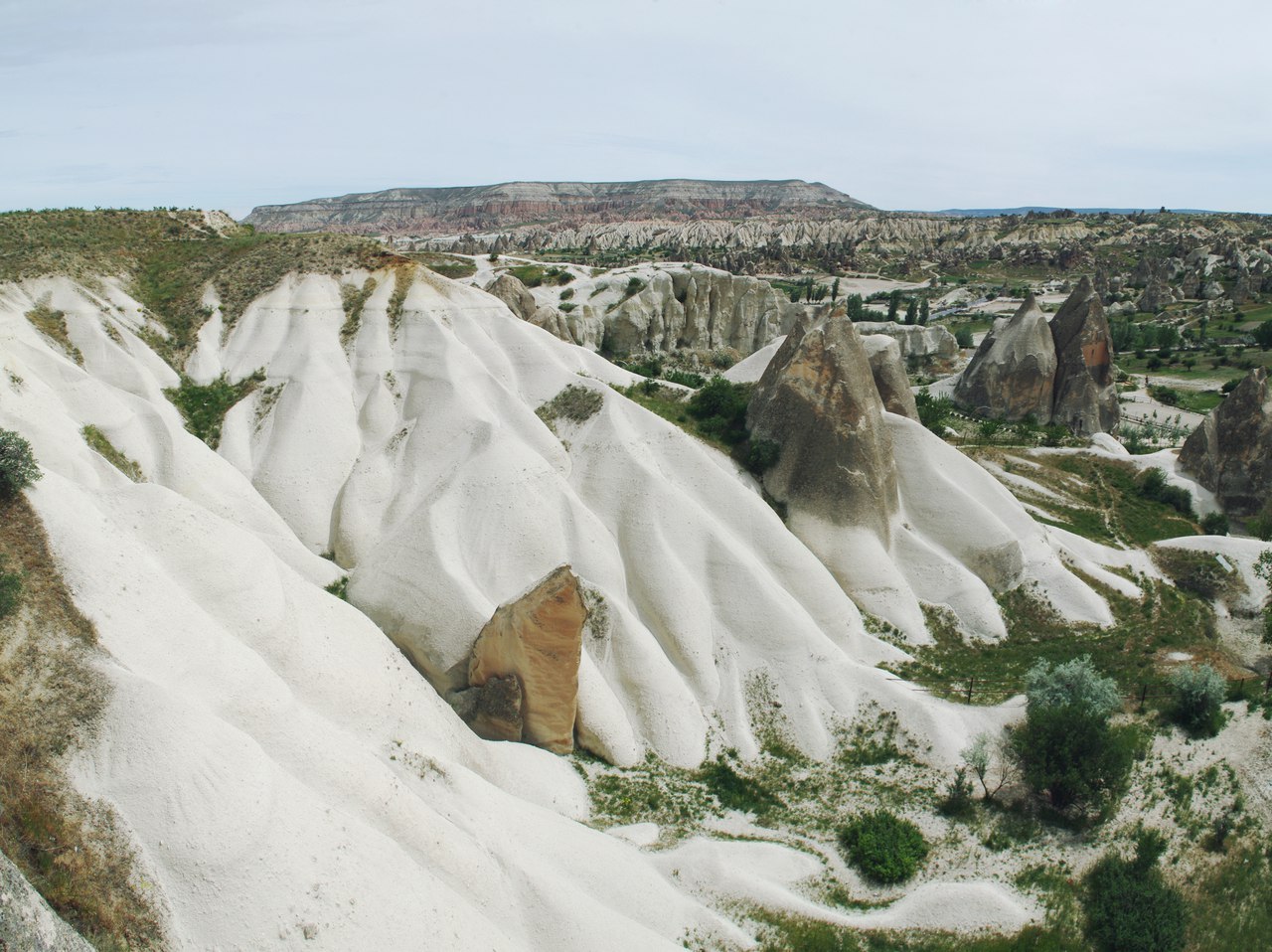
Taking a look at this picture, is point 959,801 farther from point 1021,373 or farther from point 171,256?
point 1021,373

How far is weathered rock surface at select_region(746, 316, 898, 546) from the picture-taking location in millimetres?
32281

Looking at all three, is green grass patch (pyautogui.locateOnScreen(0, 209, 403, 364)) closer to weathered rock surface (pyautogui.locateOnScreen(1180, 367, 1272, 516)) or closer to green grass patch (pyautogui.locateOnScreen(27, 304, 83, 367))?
green grass patch (pyautogui.locateOnScreen(27, 304, 83, 367))

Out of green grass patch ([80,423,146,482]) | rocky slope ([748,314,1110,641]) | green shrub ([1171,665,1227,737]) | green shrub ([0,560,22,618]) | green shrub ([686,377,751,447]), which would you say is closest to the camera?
green shrub ([0,560,22,618])

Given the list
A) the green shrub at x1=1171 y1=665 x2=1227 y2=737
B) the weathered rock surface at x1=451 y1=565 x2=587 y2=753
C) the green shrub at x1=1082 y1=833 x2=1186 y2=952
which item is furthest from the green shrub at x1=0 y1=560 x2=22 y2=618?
the green shrub at x1=1171 y1=665 x2=1227 y2=737

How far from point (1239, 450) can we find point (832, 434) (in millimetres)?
28365

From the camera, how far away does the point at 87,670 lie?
13492 millimetres

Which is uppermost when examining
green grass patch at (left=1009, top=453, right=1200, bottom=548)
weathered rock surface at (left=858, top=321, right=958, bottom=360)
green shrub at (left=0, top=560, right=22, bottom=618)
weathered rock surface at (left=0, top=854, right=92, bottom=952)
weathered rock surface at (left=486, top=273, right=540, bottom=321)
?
weathered rock surface at (left=486, top=273, right=540, bottom=321)

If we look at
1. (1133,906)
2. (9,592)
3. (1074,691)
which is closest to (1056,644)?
(1074,691)

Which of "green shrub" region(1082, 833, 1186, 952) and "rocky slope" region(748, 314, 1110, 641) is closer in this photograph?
"green shrub" region(1082, 833, 1186, 952)

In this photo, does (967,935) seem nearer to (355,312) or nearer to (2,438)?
(2,438)

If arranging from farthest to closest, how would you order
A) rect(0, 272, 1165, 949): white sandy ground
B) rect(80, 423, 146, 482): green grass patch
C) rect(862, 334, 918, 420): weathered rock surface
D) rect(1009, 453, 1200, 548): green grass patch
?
rect(862, 334, 918, 420): weathered rock surface < rect(1009, 453, 1200, 548): green grass patch < rect(80, 423, 146, 482): green grass patch < rect(0, 272, 1165, 949): white sandy ground

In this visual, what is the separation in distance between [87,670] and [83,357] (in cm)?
2389

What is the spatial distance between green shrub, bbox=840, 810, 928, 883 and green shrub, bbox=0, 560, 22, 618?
57.7 feet

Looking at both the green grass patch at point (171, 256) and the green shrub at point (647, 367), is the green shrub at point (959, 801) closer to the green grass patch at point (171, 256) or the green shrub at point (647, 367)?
the green grass patch at point (171, 256)
